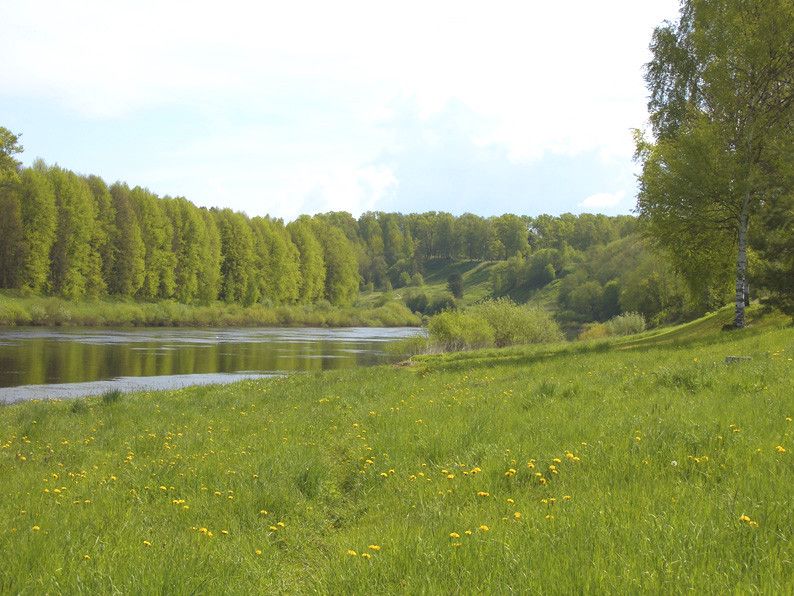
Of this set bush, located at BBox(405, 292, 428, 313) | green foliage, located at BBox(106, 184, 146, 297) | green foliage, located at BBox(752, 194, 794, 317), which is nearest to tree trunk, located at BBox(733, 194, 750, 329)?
green foliage, located at BBox(752, 194, 794, 317)

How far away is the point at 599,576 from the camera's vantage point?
3.75 meters

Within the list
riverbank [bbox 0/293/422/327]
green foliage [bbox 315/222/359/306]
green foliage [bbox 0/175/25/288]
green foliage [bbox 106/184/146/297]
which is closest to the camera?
riverbank [bbox 0/293/422/327]

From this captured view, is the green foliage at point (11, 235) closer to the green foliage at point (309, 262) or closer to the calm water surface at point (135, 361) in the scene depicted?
the calm water surface at point (135, 361)

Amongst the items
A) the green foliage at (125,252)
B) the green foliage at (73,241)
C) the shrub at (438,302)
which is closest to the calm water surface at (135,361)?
the green foliage at (73,241)

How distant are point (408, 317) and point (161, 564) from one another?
123m

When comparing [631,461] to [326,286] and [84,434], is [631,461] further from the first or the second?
[326,286]

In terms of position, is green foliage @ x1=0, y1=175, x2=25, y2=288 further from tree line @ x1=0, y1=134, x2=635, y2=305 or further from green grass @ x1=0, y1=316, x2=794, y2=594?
green grass @ x1=0, y1=316, x2=794, y2=594

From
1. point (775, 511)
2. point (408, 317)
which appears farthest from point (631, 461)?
point (408, 317)

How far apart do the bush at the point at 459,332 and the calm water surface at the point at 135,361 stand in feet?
14.1

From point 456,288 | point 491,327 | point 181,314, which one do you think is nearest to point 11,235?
point 181,314

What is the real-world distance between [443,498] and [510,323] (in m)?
45.7

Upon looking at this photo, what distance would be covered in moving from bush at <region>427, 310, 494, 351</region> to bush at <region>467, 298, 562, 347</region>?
4.24 ft

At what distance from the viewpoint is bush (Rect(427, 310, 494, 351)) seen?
1897 inches

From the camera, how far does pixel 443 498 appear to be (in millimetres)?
6023
